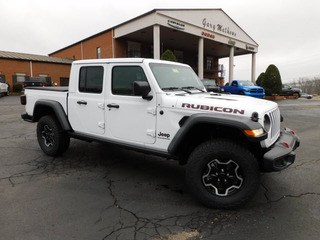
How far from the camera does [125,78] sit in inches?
147

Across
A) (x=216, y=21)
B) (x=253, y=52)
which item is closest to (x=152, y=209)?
(x=216, y=21)

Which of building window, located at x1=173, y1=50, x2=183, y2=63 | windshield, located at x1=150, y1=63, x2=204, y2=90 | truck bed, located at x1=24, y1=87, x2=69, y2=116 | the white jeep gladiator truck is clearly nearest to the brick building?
building window, located at x1=173, y1=50, x2=183, y2=63

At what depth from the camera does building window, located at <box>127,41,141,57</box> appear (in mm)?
28281

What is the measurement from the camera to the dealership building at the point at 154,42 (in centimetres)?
2309

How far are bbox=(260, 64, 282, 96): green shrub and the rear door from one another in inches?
917

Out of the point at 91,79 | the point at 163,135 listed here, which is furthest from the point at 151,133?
the point at 91,79

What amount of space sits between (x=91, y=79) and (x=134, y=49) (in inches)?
1023

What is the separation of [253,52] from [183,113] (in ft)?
122

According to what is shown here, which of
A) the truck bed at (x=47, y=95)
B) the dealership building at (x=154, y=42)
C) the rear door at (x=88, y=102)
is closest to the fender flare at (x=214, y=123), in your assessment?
the rear door at (x=88, y=102)

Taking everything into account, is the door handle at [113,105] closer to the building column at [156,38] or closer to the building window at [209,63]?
the building column at [156,38]

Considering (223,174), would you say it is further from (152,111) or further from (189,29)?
(189,29)

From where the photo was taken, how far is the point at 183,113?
3.10 meters

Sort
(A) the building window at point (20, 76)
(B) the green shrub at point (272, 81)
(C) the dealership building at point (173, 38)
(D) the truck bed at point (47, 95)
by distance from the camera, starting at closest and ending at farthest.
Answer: (D) the truck bed at point (47, 95), (C) the dealership building at point (173, 38), (B) the green shrub at point (272, 81), (A) the building window at point (20, 76)

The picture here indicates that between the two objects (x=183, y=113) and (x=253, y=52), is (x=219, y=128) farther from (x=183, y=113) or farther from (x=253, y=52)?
(x=253, y=52)
